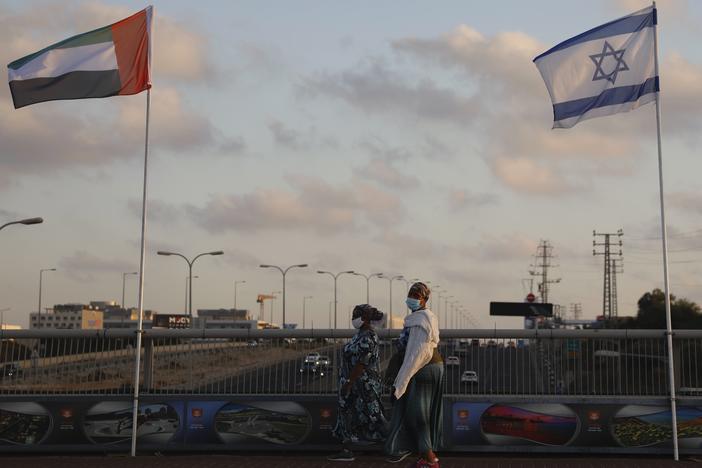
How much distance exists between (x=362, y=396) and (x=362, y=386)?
124mm

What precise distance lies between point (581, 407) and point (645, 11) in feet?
16.5

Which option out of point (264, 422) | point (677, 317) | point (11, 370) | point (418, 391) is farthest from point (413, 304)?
point (677, 317)

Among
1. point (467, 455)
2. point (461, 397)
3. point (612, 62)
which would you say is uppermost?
point (612, 62)

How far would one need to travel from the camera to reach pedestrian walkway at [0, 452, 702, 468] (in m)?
10.6

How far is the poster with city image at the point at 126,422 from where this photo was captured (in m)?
11.9

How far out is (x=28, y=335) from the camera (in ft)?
39.2

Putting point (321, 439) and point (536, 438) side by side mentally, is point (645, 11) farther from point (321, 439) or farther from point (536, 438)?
point (321, 439)

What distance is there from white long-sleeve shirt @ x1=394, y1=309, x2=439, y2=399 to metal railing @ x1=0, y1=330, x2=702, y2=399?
9.47 ft

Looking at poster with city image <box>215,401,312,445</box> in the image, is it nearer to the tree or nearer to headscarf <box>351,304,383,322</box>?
headscarf <box>351,304,383,322</box>

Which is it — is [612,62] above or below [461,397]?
above

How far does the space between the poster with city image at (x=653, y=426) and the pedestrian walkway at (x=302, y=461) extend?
0.69 ft

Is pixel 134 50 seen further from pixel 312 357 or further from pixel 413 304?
pixel 413 304

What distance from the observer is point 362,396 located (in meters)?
10.7

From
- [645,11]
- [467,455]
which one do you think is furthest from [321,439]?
[645,11]
